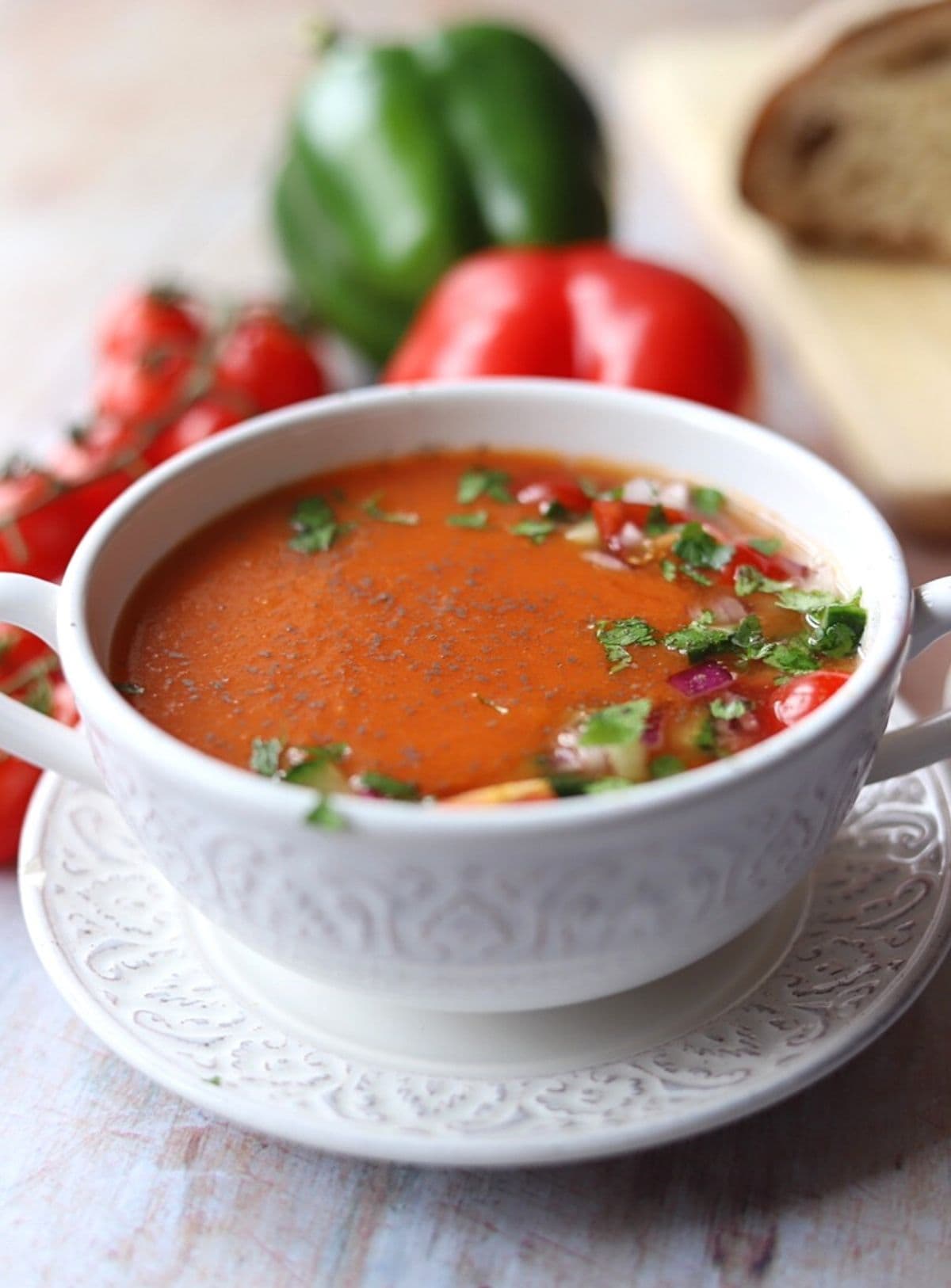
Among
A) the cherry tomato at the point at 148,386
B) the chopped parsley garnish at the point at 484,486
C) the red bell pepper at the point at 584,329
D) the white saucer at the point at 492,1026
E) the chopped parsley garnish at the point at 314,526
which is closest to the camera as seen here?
the white saucer at the point at 492,1026

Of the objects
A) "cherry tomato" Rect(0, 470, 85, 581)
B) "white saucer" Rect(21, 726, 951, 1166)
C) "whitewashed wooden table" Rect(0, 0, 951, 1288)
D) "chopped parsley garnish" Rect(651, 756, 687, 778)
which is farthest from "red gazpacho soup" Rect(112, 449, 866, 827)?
"cherry tomato" Rect(0, 470, 85, 581)

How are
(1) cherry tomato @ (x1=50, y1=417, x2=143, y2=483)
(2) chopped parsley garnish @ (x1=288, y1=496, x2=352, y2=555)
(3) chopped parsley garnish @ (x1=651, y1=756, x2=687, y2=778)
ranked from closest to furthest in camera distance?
(3) chopped parsley garnish @ (x1=651, y1=756, x2=687, y2=778), (2) chopped parsley garnish @ (x1=288, y1=496, x2=352, y2=555), (1) cherry tomato @ (x1=50, y1=417, x2=143, y2=483)

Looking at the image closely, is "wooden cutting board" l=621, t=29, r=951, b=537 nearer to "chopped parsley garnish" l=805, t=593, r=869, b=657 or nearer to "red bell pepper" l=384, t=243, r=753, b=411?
"red bell pepper" l=384, t=243, r=753, b=411

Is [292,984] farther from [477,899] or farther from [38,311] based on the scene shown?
[38,311]

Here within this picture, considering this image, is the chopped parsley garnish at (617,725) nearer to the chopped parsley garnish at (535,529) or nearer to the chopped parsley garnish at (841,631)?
the chopped parsley garnish at (841,631)

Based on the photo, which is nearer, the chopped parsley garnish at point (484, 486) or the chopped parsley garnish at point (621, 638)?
the chopped parsley garnish at point (621, 638)

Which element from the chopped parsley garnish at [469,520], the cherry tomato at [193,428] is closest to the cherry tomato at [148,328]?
the cherry tomato at [193,428]

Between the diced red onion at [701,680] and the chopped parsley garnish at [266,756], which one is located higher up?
the chopped parsley garnish at [266,756]
